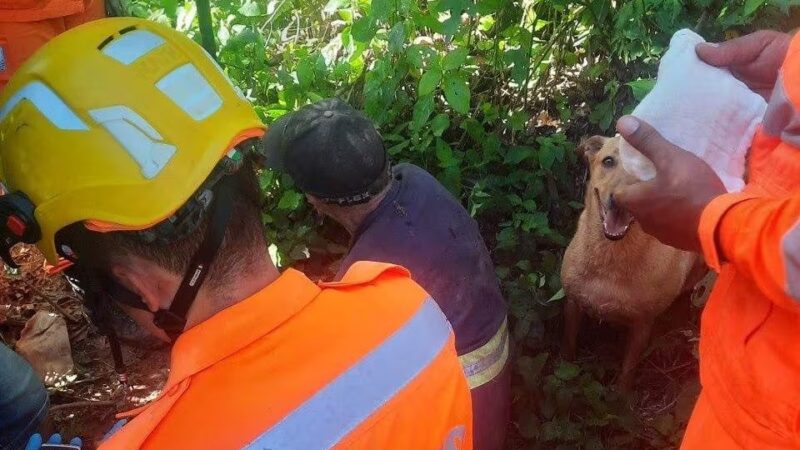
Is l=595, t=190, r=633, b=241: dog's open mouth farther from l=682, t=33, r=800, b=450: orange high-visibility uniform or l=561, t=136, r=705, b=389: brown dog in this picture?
l=682, t=33, r=800, b=450: orange high-visibility uniform

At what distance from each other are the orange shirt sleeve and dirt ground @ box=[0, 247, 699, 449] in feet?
7.95

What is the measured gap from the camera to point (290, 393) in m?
1.24

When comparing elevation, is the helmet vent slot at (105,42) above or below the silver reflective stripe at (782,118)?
above

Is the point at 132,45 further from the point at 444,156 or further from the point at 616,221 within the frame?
the point at 444,156

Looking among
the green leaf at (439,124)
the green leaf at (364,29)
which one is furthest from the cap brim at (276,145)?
the green leaf at (439,124)

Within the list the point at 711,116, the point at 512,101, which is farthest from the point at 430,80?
the point at 711,116

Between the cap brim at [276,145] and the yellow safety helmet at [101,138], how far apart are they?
5.69ft

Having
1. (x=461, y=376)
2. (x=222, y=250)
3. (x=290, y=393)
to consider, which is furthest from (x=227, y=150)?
(x=461, y=376)

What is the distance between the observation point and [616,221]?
3688mm

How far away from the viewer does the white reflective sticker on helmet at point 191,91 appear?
54.7 inches

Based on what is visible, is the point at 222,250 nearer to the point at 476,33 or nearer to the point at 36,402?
the point at 36,402

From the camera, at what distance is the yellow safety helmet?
1.33 m

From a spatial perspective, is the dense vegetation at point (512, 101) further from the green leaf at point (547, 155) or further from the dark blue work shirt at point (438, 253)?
the dark blue work shirt at point (438, 253)

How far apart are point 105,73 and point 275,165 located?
190 cm
